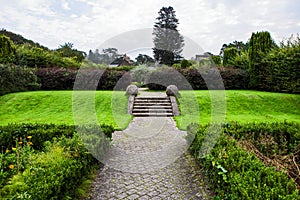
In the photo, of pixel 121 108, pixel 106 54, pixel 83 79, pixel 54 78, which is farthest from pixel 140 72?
pixel 106 54

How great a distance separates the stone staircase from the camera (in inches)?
394

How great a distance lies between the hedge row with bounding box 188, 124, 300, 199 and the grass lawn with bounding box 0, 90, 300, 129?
4038 mm

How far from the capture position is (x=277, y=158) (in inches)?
172

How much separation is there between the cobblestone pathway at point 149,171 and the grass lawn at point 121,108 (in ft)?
5.95

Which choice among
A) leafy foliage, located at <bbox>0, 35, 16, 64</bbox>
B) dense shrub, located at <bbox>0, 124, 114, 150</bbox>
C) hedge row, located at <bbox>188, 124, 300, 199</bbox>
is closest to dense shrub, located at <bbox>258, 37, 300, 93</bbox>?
hedge row, located at <bbox>188, 124, 300, 199</bbox>

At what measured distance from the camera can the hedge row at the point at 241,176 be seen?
7.91 feet

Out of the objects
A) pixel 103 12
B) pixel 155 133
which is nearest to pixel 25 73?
pixel 103 12

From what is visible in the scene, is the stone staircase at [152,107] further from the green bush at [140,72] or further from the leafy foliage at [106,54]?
the green bush at [140,72]

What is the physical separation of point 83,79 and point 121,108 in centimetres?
507

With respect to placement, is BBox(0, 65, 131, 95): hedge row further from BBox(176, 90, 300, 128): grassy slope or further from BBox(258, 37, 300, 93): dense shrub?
BBox(258, 37, 300, 93): dense shrub

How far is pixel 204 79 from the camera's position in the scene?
15.5 meters

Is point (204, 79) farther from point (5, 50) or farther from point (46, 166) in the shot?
point (46, 166)

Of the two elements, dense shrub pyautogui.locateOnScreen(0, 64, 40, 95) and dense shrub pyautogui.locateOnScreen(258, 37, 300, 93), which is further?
dense shrub pyautogui.locateOnScreen(258, 37, 300, 93)

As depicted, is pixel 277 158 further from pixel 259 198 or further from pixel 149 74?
pixel 149 74
